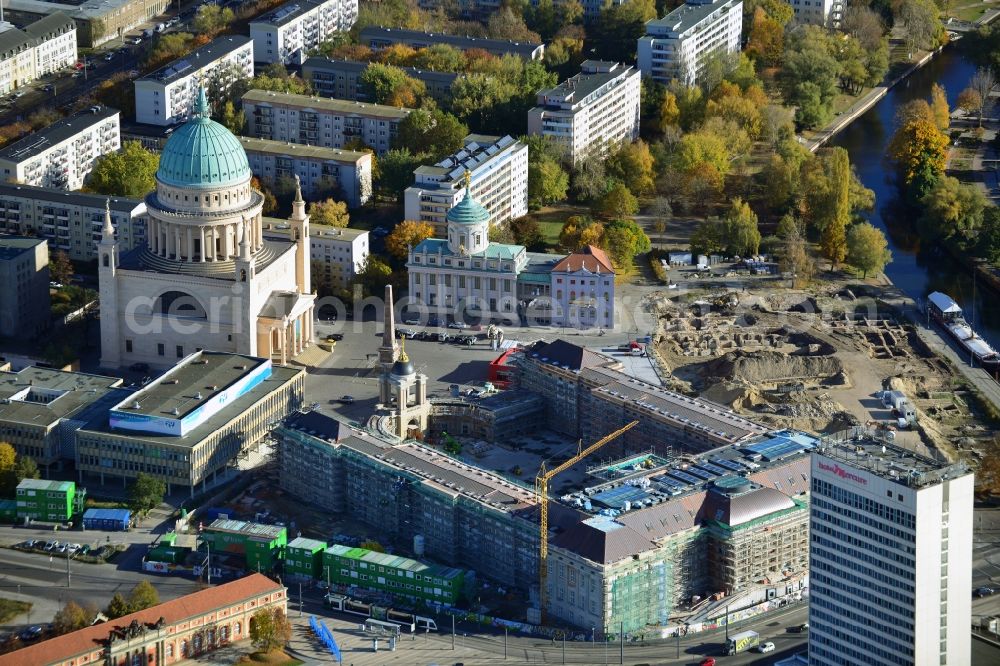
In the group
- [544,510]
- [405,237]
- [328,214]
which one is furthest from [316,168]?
[544,510]

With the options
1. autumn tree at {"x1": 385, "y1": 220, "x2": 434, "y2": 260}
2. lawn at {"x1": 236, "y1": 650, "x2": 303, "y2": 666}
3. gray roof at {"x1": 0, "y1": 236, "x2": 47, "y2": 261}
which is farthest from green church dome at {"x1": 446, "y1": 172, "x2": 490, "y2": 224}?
lawn at {"x1": 236, "y1": 650, "x2": 303, "y2": 666}

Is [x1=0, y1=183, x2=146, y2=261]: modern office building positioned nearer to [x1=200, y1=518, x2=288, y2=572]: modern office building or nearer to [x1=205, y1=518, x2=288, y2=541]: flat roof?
[x1=205, y1=518, x2=288, y2=541]: flat roof

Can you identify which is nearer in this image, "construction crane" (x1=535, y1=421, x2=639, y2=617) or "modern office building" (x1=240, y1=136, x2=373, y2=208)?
"construction crane" (x1=535, y1=421, x2=639, y2=617)

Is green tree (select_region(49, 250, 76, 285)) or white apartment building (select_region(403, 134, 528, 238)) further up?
white apartment building (select_region(403, 134, 528, 238))

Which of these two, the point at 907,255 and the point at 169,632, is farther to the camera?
the point at 907,255

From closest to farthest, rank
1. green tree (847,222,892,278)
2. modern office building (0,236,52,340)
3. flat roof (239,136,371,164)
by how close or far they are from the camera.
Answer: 1. modern office building (0,236,52,340)
2. green tree (847,222,892,278)
3. flat roof (239,136,371,164)

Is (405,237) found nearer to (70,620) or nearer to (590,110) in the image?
(590,110)

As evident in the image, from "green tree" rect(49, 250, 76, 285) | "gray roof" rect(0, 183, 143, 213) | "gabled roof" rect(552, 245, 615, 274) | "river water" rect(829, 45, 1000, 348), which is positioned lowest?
"river water" rect(829, 45, 1000, 348)
